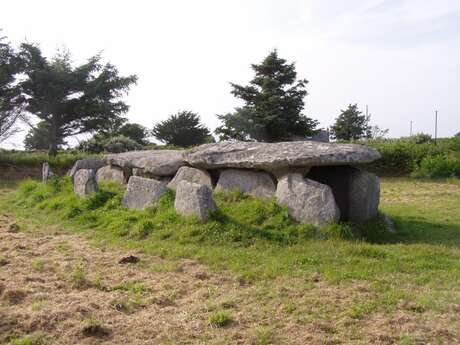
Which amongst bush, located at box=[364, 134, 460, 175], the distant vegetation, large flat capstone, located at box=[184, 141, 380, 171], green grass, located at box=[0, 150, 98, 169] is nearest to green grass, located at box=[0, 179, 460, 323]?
large flat capstone, located at box=[184, 141, 380, 171]

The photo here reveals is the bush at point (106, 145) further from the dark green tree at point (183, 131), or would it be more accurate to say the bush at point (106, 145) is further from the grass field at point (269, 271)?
the grass field at point (269, 271)

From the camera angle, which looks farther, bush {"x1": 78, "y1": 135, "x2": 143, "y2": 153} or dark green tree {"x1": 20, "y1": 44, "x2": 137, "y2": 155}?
bush {"x1": 78, "y1": 135, "x2": 143, "y2": 153}

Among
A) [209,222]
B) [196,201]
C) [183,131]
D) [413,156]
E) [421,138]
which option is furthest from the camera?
[183,131]

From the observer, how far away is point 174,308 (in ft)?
16.8

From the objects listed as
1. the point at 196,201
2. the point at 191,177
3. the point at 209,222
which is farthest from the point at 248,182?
the point at 209,222

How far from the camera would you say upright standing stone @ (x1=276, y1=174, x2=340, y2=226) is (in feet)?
26.8

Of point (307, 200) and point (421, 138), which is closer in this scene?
point (307, 200)

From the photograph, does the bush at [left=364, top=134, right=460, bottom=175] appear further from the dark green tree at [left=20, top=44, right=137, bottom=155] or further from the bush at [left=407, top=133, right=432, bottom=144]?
the dark green tree at [left=20, top=44, right=137, bottom=155]

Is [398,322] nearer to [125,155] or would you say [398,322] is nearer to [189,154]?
[189,154]

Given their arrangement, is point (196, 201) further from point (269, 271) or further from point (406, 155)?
point (406, 155)

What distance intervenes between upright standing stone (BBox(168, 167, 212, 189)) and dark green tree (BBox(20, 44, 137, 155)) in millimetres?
14817

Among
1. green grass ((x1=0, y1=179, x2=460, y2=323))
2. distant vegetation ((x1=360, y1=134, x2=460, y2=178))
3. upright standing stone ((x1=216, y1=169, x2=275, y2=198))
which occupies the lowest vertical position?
green grass ((x1=0, y1=179, x2=460, y2=323))

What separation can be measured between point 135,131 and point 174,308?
121ft

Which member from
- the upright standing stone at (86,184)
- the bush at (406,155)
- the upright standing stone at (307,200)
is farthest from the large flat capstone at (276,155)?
the bush at (406,155)
